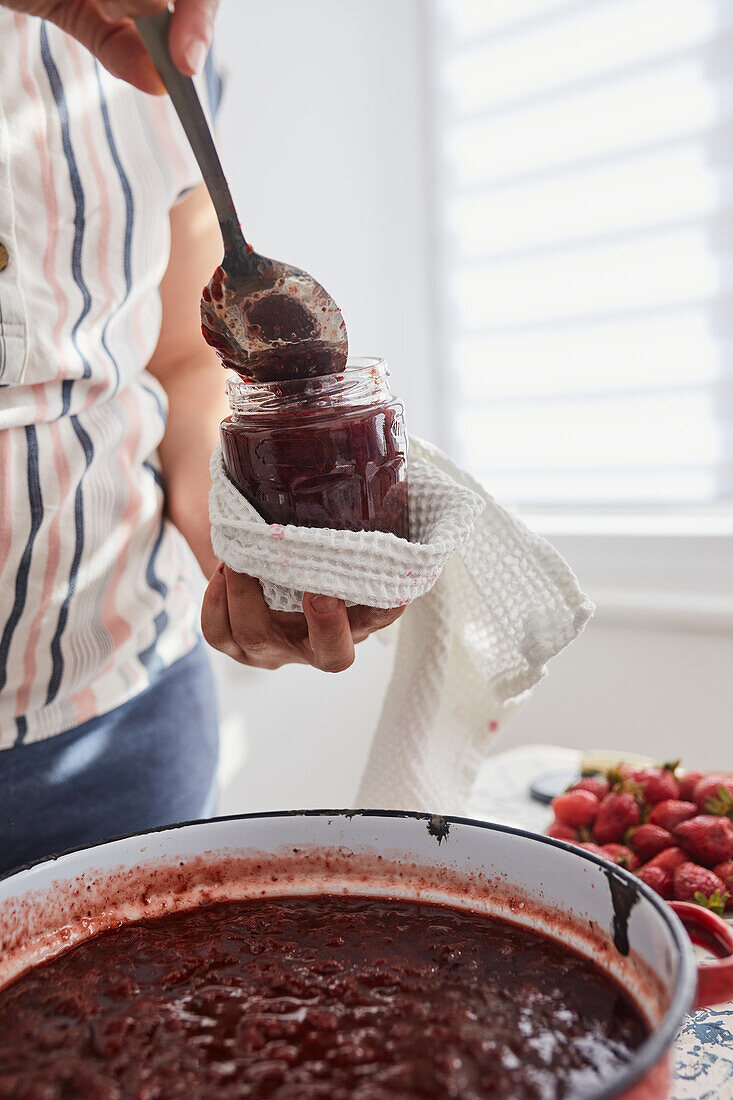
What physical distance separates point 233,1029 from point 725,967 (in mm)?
248

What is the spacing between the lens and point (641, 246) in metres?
2.23

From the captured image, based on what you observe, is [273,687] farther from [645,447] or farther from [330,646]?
[330,646]

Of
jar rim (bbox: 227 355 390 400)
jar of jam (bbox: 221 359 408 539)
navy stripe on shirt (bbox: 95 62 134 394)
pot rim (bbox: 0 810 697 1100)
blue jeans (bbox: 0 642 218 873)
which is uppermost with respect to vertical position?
navy stripe on shirt (bbox: 95 62 134 394)

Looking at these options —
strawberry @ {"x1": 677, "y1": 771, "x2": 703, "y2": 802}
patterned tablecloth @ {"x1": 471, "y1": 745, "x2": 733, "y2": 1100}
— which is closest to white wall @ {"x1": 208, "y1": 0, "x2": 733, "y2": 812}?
patterned tablecloth @ {"x1": 471, "y1": 745, "x2": 733, "y2": 1100}

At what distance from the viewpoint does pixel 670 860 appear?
986 mm

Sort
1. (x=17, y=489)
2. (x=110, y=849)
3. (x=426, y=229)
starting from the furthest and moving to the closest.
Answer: (x=426, y=229)
(x=17, y=489)
(x=110, y=849)

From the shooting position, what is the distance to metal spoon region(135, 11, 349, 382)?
0.63m

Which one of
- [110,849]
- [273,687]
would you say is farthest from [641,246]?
[110,849]

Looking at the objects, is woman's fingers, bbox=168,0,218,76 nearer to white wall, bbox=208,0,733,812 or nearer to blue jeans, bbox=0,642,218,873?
blue jeans, bbox=0,642,218,873

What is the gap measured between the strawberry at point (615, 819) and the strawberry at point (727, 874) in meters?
0.12

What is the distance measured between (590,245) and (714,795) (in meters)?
1.57

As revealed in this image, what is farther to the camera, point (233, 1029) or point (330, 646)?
point (330, 646)

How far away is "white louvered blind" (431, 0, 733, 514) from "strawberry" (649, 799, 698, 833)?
50.7 inches

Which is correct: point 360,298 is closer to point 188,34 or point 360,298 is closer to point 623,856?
point 623,856
